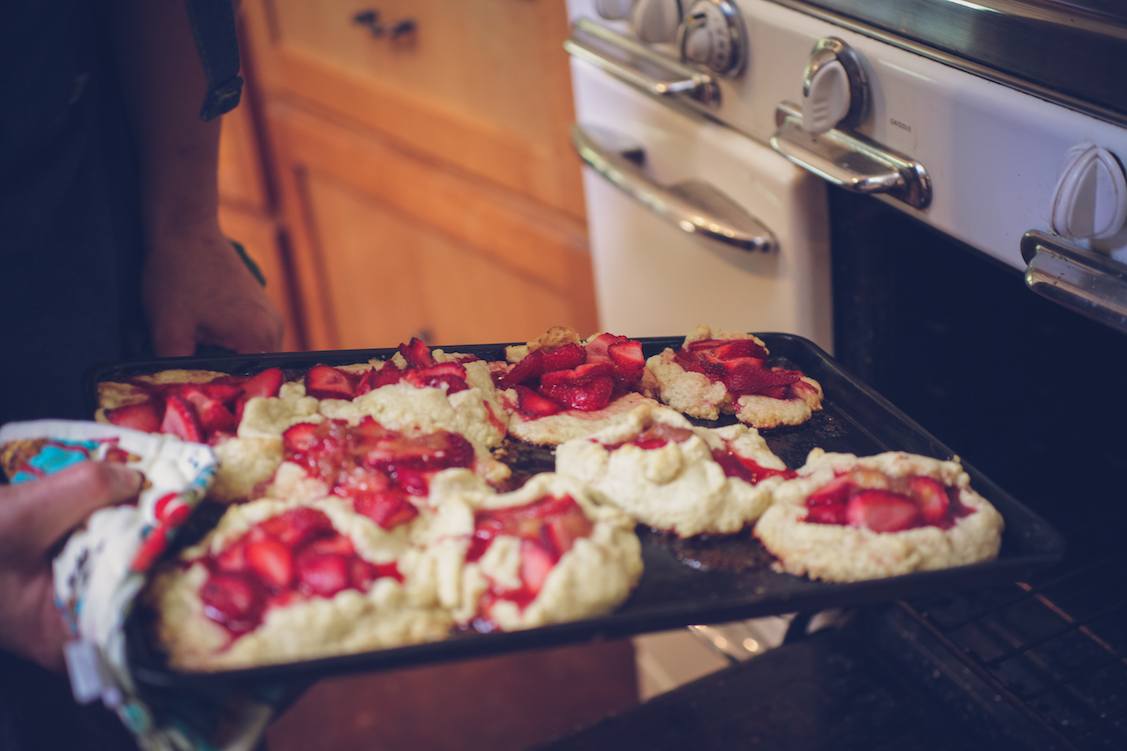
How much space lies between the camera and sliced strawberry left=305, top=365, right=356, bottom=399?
2.90ft

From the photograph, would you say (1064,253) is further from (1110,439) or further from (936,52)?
(1110,439)

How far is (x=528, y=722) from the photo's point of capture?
1.77m

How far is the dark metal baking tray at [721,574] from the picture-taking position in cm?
62

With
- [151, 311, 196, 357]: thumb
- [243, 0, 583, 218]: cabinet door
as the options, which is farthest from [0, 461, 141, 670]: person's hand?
[243, 0, 583, 218]: cabinet door

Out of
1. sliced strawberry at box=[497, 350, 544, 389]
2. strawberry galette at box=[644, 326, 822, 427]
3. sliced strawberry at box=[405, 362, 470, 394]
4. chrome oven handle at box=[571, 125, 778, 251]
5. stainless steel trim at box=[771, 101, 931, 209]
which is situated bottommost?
strawberry galette at box=[644, 326, 822, 427]

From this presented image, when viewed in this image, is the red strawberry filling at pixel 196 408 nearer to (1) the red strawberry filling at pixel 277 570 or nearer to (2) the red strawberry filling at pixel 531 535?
(1) the red strawberry filling at pixel 277 570

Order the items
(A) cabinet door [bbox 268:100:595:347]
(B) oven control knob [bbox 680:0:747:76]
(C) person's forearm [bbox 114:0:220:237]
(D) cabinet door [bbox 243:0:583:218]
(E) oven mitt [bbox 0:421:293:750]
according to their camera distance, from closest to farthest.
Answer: (E) oven mitt [bbox 0:421:293:750] < (B) oven control knob [bbox 680:0:747:76] < (C) person's forearm [bbox 114:0:220:237] < (D) cabinet door [bbox 243:0:583:218] < (A) cabinet door [bbox 268:100:595:347]

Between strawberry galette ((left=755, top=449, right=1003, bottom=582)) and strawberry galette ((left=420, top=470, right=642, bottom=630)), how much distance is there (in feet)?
0.36

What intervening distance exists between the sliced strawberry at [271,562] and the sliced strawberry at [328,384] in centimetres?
20

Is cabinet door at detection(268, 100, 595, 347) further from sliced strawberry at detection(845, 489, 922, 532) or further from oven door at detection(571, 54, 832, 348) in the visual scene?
sliced strawberry at detection(845, 489, 922, 532)

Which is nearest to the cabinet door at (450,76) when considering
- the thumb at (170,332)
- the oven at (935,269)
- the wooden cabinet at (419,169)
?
the wooden cabinet at (419,169)

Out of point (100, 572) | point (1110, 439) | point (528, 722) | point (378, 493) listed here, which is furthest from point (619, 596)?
point (528, 722)

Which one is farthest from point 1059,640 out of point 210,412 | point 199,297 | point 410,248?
point 410,248

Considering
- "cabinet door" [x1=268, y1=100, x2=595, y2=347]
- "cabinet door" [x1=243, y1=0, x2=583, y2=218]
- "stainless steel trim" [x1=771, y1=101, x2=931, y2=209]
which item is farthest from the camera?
"cabinet door" [x1=268, y1=100, x2=595, y2=347]
